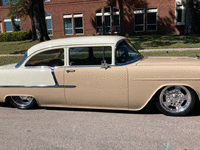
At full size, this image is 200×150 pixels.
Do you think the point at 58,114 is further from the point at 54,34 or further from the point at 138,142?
the point at 54,34

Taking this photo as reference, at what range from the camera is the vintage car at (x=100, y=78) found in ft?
13.3

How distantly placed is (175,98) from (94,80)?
5.10 ft

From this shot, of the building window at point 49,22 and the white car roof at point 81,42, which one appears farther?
the building window at point 49,22

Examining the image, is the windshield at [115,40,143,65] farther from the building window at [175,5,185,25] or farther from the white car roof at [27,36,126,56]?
the building window at [175,5,185,25]

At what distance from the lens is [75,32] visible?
2842 centimetres

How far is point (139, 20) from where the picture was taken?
26172 mm

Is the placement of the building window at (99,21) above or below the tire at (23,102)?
above

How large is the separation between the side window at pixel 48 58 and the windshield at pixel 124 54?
1150 mm

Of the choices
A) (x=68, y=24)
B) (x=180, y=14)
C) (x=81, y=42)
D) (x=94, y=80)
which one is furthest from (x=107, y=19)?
(x=94, y=80)

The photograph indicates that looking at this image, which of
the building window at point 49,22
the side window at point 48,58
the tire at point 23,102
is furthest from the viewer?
the building window at point 49,22

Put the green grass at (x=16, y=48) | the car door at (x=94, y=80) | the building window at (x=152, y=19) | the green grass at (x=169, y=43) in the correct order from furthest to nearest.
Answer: the building window at (x=152, y=19), the green grass at (x=16, y=48), the green grass at (x=169, y=43), the car door at (x=94, y=80)

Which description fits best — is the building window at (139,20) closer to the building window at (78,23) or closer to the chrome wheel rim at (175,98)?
the building window at (78,23)

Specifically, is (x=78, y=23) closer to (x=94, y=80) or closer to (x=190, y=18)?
(x=190, y=18)

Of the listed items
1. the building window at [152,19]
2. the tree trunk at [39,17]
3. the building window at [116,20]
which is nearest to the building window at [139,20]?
the building window at [152,19]
